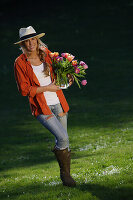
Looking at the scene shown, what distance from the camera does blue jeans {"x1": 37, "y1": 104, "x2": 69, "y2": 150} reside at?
28.6 feet

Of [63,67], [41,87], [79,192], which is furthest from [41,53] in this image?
[79,192]

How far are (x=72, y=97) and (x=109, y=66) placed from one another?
9771mm

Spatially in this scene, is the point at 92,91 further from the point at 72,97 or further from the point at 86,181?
the point at 86,181

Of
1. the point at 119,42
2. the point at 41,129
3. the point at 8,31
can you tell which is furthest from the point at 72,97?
the point at 8,31

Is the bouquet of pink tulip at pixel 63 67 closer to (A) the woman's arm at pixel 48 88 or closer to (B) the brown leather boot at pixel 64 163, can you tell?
(A) the woman's arm at pixel 48 88

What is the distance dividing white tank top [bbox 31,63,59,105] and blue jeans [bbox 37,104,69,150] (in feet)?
0.35

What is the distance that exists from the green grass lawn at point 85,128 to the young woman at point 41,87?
4.00ft

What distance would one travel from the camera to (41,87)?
28.7ft

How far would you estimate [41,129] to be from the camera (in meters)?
23.5

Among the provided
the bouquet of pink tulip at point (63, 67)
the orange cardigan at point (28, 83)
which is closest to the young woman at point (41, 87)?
the orange cardigan at point (28, 83)

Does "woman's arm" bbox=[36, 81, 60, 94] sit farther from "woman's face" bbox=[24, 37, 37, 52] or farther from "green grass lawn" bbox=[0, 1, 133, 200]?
"green grass lawn" bbox=[0, 1, 133, 200]

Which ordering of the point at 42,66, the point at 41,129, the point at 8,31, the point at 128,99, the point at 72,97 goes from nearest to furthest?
1. the point at 42,66
2. the point at 41,129
3. the point at 128,99
4. the point at 72,97
5. the point at 8,31

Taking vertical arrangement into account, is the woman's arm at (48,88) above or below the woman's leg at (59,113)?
above

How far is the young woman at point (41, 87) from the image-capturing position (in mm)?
8750
